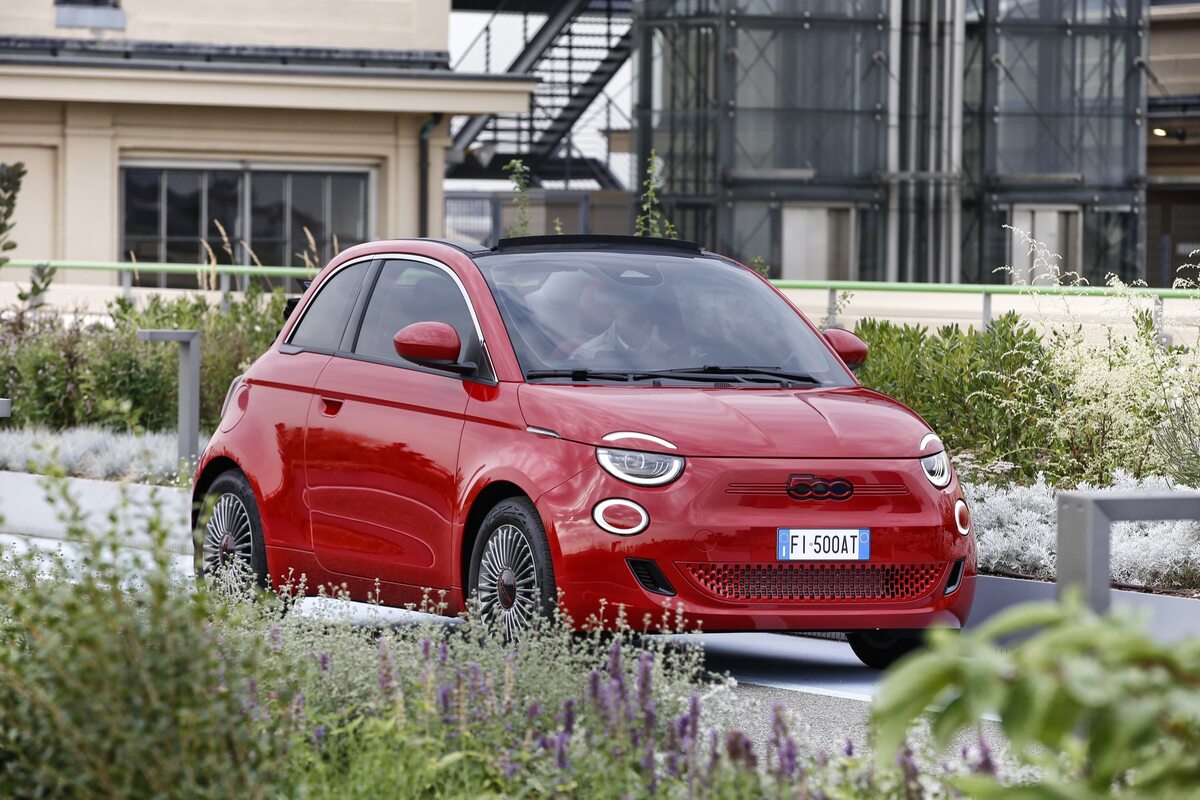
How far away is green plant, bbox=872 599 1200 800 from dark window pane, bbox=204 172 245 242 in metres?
31.2

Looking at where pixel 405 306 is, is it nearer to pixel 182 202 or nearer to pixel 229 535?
pixel 229 535

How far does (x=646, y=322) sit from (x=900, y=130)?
30388mm

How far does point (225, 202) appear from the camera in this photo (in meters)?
33.5

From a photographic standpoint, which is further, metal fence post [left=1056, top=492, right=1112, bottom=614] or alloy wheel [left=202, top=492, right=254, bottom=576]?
alloy wheel [left=202, top=492, right=254, bottom=576]

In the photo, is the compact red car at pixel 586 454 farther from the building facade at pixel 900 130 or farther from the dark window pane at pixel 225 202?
the building facade at pixel 900 130

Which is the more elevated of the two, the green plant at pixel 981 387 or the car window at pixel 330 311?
the car window at pixel 330 311

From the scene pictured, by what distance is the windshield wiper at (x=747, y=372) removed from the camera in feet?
28.9

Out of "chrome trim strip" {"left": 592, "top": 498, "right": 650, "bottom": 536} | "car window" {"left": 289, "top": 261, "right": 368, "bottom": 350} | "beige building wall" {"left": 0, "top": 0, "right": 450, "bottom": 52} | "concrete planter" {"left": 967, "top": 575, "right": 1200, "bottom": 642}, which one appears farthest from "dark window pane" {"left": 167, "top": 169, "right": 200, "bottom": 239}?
"chrome trim strip" {"left": 592, "top": 498, "right": 650, "bottom": 536}

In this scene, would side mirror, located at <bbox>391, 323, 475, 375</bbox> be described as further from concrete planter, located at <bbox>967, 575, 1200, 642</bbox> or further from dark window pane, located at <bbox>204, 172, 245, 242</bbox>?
dark window pane, located at <bbox>204, 172, 245, 242</bbox>

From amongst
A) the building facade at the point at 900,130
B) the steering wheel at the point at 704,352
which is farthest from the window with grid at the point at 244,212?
the steering wheel at the point at 704,352

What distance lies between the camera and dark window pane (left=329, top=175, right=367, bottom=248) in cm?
3369

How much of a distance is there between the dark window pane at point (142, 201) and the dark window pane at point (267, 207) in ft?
4.72

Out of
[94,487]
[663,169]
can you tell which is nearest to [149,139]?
[663,169]

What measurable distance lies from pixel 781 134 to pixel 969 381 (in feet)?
83.1
